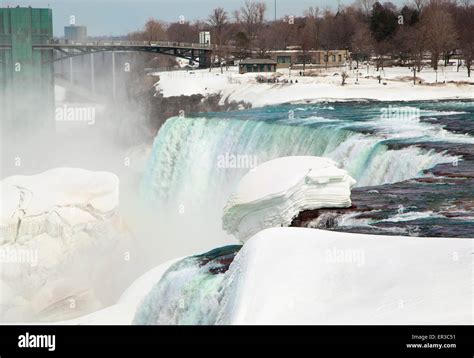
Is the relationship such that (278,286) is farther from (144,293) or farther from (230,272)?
(144,293)

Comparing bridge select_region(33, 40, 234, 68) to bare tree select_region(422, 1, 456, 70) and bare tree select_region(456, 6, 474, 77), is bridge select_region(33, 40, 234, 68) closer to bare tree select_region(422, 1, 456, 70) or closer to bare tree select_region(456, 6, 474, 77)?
bare tree select_region(422, 1, 456, 70)

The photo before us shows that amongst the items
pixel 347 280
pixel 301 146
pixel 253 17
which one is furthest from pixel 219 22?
pixel 347 280

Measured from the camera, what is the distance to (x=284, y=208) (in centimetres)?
1602

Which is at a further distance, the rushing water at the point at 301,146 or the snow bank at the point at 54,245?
the rushing water at the point at 301,146

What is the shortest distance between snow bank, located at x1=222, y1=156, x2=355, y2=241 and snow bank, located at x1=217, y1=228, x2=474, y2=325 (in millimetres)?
1857

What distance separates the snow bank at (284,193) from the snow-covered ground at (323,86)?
102 ft

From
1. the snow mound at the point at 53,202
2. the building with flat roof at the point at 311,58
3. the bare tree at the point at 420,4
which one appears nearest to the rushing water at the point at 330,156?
the snow mound at the point at 53,202

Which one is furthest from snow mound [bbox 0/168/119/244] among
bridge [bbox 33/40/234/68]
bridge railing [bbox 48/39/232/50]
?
bridge railing [bbox 48/39/232/50]

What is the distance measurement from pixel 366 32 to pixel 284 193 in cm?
5197

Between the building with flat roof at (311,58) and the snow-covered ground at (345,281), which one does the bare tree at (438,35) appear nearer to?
the building with flat roof at (311,58)

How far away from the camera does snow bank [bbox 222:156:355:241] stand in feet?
52.5

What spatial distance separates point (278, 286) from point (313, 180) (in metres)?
4.48

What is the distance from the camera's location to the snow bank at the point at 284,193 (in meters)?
16.0

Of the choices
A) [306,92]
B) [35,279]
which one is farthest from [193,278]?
[306,92]
